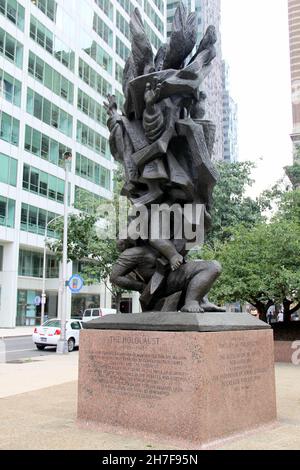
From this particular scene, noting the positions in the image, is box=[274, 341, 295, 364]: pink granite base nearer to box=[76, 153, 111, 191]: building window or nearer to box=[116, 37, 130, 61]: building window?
box=[76, 153, 111, 191]: building window

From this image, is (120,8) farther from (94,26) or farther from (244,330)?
(244,330)

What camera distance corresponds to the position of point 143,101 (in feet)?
25.7

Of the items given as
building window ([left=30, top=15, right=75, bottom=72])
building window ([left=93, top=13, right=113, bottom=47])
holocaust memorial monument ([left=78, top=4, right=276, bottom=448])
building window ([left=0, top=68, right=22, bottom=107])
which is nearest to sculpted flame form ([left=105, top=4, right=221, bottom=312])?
holocaust memorial monument ([left=78, top=4, right=276, bottom=448])

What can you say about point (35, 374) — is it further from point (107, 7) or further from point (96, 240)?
point (107, 7)

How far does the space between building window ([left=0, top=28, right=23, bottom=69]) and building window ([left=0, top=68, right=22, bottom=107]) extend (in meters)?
1.54

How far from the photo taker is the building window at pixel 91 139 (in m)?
51.5

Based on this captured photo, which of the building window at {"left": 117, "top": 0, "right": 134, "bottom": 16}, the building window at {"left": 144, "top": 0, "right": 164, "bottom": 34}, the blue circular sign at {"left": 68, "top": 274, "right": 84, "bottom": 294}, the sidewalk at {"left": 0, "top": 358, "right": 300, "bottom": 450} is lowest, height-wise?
the sidewalk at {"left": 0, "top": 358, "right": 300, "bottom": 450}

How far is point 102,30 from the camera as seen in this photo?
184 ft

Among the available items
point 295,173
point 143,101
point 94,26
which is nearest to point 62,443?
point 143,101

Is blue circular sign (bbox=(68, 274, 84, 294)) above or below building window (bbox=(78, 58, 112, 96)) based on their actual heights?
below

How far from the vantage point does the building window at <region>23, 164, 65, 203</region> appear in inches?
1708

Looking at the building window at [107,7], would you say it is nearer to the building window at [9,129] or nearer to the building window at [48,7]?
the building window at [48,7]

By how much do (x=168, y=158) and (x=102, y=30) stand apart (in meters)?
53.1
